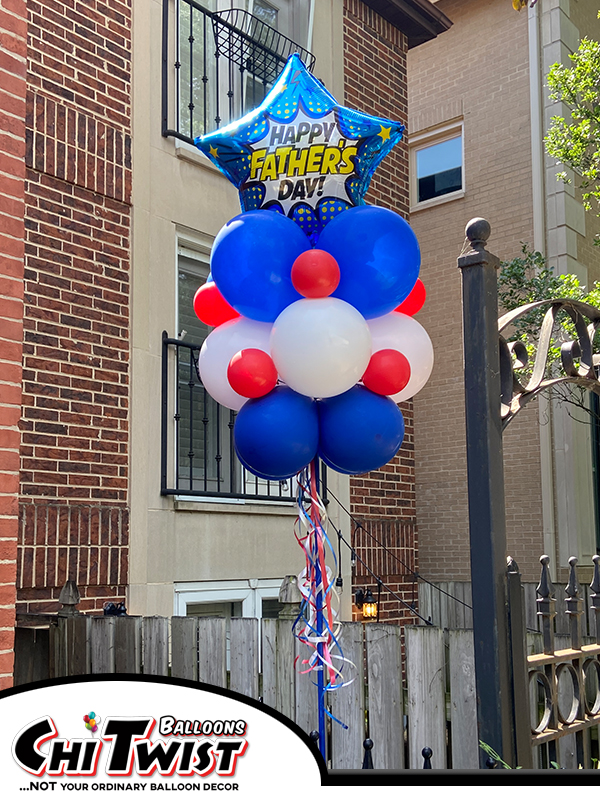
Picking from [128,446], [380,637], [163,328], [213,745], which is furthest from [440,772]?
[163,328]

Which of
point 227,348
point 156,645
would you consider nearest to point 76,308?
point 156,645

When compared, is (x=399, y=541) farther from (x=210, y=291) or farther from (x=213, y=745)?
(x=213, y=745)

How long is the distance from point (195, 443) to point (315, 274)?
3609 millimetres

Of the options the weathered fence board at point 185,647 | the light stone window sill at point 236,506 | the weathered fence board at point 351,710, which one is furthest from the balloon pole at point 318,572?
the light stone window sill at point 236,506

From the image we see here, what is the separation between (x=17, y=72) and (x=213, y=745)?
2083 millimetres

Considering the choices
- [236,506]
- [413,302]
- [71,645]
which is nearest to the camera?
[413,302]

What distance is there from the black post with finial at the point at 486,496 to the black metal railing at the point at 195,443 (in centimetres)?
329

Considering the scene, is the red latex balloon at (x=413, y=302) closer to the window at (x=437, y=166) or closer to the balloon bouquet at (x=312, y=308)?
the balloon bouquet at (x=312, y=308)

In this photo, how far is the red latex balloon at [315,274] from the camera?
2992mm

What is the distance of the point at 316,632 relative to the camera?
3.24m

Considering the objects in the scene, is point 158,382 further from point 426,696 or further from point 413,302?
point 426,696

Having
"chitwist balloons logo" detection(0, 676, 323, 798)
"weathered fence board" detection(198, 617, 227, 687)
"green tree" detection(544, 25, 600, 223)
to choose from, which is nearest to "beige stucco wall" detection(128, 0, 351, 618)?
"weathered fence board" detection(198, 617, 227, 687)

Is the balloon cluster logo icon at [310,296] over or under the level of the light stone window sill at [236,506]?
over

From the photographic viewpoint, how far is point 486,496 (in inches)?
102
